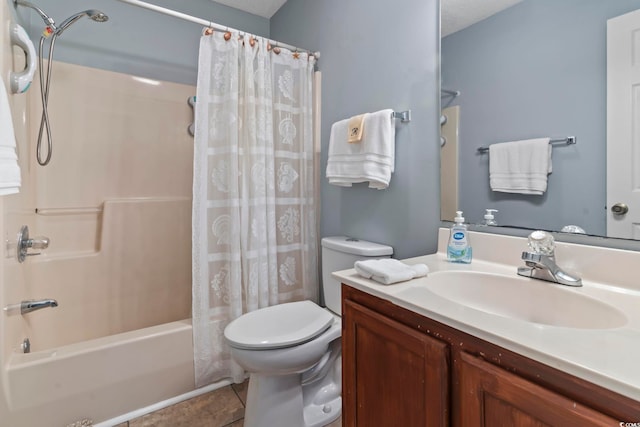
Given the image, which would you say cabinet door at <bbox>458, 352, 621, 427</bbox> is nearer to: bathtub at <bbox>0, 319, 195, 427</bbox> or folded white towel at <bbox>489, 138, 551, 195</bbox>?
folded white towel at <bbox>489, 138, 551, 195</bbox>

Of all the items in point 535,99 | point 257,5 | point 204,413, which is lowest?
point 204,413

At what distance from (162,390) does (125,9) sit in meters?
2.24

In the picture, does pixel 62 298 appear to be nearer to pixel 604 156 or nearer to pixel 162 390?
pixel 162 390

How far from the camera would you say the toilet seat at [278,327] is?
1174 millimetres

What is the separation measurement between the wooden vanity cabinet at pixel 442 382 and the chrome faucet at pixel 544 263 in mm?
406

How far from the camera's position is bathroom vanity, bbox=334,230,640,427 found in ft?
1.57

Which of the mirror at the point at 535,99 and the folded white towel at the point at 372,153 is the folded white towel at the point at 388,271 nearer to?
the mirror at the point at 535,99

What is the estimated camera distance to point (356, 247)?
1.46 metres

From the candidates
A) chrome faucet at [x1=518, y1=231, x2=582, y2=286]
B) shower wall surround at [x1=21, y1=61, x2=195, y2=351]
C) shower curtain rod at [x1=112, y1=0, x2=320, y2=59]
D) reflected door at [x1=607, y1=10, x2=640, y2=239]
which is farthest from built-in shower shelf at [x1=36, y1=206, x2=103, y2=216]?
reflected door at [x1=607, y1=10, x2=640, y2=239]

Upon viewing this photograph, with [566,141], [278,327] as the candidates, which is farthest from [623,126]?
[278,327]

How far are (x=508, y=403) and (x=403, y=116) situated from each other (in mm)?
1144

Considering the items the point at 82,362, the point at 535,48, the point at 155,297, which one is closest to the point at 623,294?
the point at 535,48

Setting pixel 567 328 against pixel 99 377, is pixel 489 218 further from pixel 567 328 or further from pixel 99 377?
pixel 99 377

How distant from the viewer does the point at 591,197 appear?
0.89m
